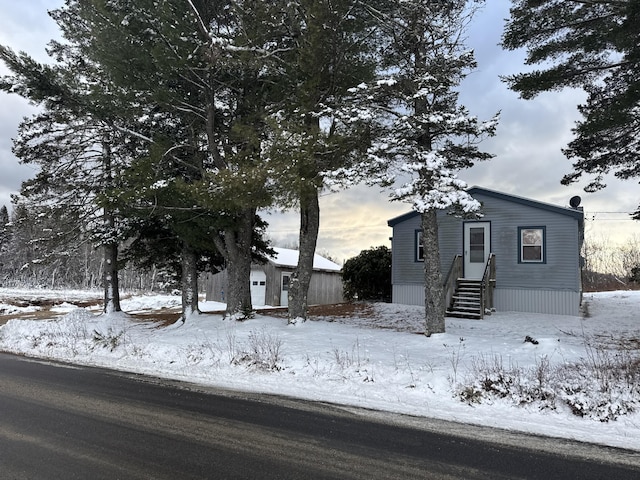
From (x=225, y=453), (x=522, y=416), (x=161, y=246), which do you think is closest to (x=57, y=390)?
(x=225, y=453)

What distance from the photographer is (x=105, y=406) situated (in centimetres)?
592

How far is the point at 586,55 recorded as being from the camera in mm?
10773

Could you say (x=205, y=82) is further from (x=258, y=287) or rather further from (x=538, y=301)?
(x=258, y=287)

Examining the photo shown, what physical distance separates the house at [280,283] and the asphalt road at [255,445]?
17.3 meters

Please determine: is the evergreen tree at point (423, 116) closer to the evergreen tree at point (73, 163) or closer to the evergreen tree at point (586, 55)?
the evergreen tree at point (586, 55)

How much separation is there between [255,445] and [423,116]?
7443mm

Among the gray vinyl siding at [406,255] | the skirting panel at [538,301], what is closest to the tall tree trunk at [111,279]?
the gray vinyl siding at [406,255]

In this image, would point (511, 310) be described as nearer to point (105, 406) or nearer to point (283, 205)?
point (283, 205)

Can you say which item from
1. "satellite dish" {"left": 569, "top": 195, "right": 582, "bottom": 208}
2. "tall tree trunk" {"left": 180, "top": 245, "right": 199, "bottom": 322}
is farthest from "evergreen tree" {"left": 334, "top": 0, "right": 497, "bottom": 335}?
"satellite dish" {"left": 569, "top": 195, "right": 582, "bottom": 208}

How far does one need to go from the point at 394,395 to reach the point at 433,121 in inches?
219

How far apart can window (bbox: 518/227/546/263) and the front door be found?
3.67 ft

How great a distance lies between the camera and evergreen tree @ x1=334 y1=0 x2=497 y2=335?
30.7ft

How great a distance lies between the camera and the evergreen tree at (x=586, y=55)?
916cm

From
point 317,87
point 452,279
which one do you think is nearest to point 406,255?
point 452,279
